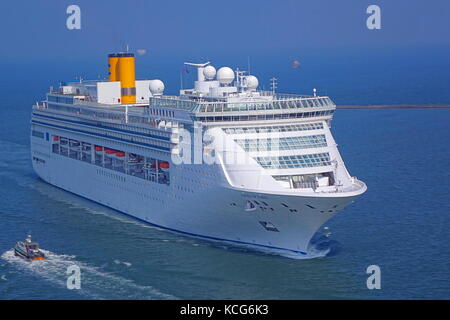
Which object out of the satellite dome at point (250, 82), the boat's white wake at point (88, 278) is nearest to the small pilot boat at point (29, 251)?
the boat's white wake at point (88, 278)

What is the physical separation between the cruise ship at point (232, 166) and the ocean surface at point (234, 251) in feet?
4.15

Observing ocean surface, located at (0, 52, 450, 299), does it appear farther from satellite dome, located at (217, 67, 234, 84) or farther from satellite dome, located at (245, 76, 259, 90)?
satellite dome, located at (217, 67, 234, 84)

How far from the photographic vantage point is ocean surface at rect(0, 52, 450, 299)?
3372 cm

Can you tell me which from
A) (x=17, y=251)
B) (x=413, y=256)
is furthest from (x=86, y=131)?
(x=413, y=256)

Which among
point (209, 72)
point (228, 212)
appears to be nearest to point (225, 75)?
point (209, 72)

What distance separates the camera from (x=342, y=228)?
42094mm

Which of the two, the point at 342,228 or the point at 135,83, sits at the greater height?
the point at 135,83

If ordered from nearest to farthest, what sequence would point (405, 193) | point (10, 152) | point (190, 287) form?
point (190, 287) < point (405, 193) < point (10, 152)

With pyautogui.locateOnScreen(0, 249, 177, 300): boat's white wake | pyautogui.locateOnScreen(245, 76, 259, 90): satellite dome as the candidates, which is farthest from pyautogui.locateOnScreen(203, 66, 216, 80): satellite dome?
pyautogui.locateOnScreen(0, 249, 177, 300): boat's white wake

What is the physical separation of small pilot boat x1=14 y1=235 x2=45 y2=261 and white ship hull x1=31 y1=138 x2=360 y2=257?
7.36 metres

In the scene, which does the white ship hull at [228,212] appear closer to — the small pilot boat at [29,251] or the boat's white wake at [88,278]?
the boat's white wake at [88,278]

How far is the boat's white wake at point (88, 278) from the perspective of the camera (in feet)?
109

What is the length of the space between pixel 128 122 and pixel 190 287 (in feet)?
48.4

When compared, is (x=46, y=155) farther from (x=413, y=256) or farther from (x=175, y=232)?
(x=413, y=256)
